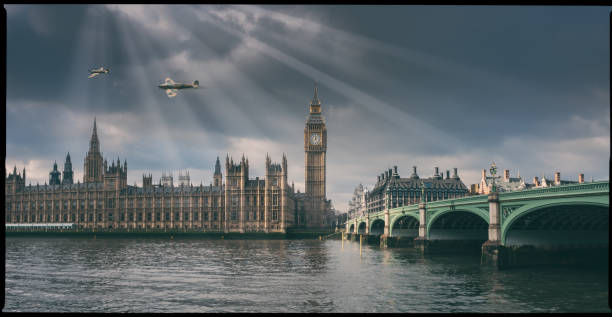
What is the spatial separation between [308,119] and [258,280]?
152127 mm

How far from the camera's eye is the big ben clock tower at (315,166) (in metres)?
176

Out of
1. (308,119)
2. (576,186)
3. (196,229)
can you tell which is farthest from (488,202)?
(308,119)

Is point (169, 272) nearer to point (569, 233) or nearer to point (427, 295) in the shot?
point (427, 295)

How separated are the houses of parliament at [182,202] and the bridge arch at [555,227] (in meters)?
99.4

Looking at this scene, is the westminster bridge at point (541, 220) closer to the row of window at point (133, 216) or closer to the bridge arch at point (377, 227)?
the bridge arch at point (377, 227)

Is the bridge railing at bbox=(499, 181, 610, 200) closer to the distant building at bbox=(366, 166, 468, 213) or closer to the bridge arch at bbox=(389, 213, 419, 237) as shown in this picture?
the bridge arch at bbox=(389, 213, 419, 237)

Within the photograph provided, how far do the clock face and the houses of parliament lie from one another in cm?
116

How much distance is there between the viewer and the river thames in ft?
90.3

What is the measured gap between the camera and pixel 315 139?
610 feet

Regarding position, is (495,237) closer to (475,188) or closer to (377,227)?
(377,227)

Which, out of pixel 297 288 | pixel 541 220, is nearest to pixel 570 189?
pixel 541 220

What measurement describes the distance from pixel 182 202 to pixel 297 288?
126839 millimetres

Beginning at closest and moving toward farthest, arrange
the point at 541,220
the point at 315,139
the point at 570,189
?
the point at 570,189
the point at 541,220
the point at 315,139

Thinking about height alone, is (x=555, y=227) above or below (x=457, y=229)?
above
